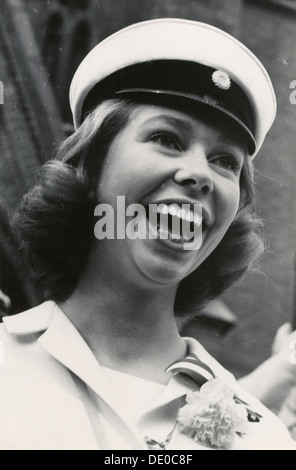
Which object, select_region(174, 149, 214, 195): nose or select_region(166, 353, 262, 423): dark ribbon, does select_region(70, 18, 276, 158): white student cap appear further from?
select_region(166, 353, 262, 423): dark ribbon

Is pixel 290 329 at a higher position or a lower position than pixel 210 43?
lower

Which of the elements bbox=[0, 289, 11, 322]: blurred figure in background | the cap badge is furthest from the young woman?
bbox=[0, 289, 11, 322]: blurred figure in background

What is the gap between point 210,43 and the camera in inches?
146

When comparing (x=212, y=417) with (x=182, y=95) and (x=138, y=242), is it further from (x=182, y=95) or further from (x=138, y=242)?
(x=182, y=95)

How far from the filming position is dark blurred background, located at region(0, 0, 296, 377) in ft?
12.7

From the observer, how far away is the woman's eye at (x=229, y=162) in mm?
3678

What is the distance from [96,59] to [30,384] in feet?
5.08

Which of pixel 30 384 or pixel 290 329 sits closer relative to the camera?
pixel 30 384

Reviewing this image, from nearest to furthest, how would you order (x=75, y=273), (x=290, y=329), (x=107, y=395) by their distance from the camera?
(x=107, y=395) → (x=75, y=273) → (x=290, y=329)

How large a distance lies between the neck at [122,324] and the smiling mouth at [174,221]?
27cm

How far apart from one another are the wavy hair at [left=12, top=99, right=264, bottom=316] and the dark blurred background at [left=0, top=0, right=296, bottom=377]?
0.39ft

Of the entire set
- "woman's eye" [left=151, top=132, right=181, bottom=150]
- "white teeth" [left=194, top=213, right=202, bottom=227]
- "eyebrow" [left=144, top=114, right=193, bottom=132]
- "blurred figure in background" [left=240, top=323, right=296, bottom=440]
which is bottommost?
"blurred figure in background" [left=240, top=323, right=296, bottom=440]
